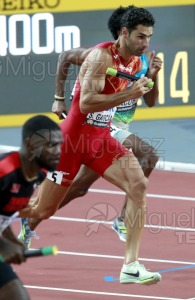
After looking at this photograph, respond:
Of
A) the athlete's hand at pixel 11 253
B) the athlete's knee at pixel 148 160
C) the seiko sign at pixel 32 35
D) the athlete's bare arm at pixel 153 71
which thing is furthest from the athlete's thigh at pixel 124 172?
the seiko sign at pixel 32 35

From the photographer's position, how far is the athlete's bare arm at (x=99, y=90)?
10641 millimetres

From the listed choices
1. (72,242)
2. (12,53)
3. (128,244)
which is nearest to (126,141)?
(72,242)

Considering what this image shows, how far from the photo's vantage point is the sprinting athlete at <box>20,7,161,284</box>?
1071 cm

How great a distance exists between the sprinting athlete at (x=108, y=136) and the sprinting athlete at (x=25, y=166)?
193cm

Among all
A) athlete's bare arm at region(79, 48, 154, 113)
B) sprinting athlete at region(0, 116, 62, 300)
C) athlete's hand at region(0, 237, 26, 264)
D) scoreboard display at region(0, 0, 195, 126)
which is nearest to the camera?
athlete's hand at region(0, 237, 26, 264)

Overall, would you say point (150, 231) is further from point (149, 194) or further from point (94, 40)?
point (94, 40)

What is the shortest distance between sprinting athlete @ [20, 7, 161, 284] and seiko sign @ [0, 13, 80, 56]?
604cm

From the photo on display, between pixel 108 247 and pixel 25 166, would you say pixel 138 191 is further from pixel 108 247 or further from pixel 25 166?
pixel 25 166

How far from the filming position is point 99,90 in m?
10.7

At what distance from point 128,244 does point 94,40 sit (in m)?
7.02

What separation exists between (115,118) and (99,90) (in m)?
2.19

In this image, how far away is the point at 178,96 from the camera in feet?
57.9

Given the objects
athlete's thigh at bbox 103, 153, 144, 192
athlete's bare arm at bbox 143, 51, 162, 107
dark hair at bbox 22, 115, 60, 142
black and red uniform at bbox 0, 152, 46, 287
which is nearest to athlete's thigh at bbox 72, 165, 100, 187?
athlete's bare arm at bbox 143, 51, 162, 107

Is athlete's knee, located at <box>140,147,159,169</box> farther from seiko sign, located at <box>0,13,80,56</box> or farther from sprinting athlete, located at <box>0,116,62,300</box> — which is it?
seiko sign, located at <box>0,13,80,56</box>
